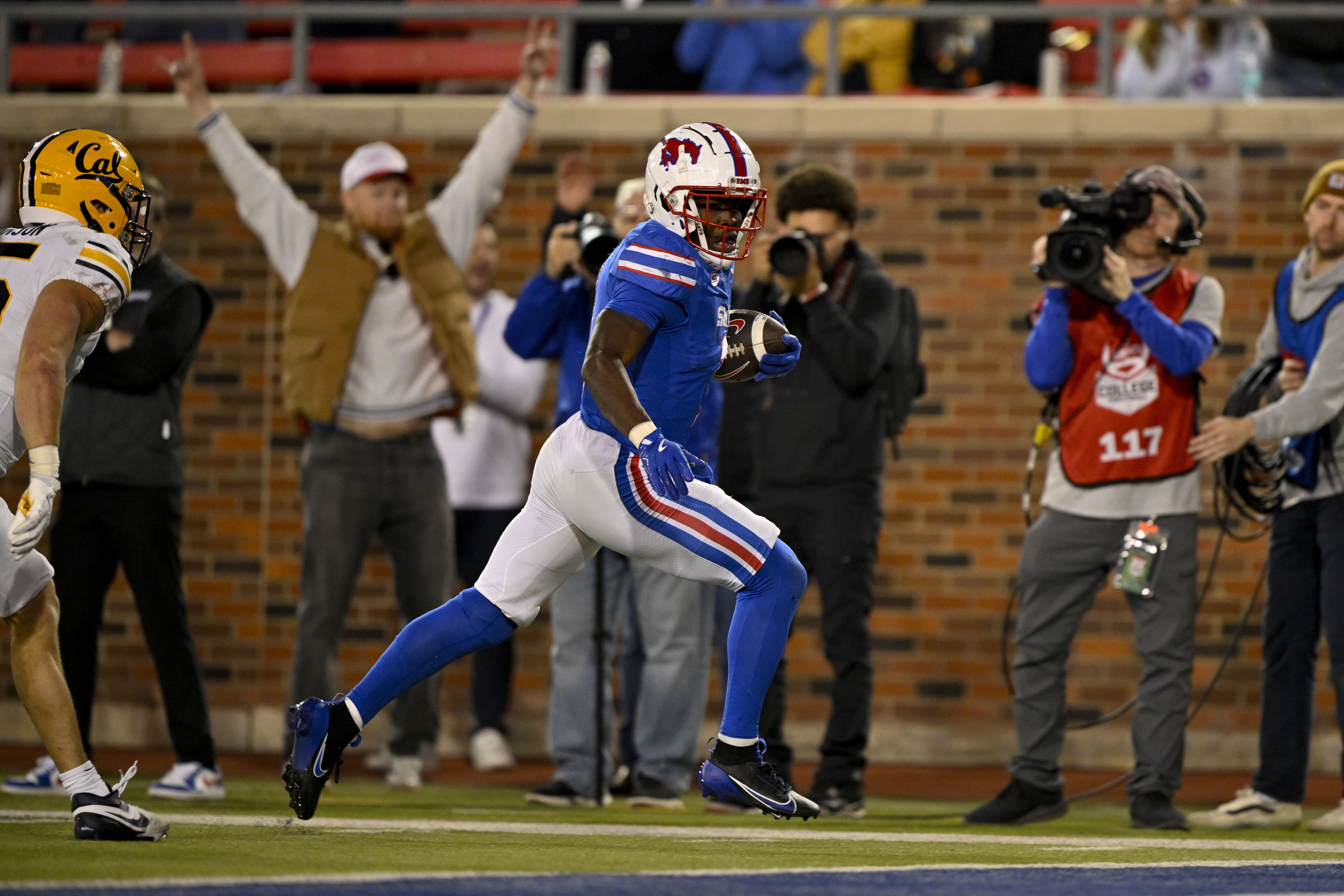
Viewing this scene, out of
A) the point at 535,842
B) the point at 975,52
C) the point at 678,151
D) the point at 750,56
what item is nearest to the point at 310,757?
the point at 535,842

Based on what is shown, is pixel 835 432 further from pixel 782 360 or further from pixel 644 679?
pixel 782 360

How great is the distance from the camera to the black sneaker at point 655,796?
20.2 feet

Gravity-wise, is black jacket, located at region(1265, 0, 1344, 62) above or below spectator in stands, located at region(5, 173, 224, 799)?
above

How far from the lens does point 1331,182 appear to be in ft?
19.4

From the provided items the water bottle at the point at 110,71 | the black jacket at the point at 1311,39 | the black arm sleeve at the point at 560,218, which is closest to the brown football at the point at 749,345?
the black arm sleeve at the point at 560,218

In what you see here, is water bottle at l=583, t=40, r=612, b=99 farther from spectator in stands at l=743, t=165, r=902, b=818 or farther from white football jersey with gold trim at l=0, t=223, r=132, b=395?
white football jersey with gold trim at l=0, t=223, r=132, b=395

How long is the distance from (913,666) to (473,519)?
2191 millimetres

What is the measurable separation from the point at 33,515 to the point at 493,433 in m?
3.83

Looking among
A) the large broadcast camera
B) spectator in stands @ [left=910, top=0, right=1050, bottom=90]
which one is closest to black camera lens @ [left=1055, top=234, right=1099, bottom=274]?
the large broadcast camera

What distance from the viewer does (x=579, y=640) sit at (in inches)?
248

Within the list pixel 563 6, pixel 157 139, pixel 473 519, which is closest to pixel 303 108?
pixel 157 139

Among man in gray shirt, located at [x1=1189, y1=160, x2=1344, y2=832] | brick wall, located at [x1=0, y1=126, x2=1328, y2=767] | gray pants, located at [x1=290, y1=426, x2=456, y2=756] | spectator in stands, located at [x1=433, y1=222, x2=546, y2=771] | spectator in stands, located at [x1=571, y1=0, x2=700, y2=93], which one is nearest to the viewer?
man in gray shirt, located at [x1=1189, y1=160, x2=1344, y2=832]

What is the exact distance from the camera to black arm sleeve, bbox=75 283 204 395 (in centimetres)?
631

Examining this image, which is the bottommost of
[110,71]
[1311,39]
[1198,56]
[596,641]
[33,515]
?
[596,641]
